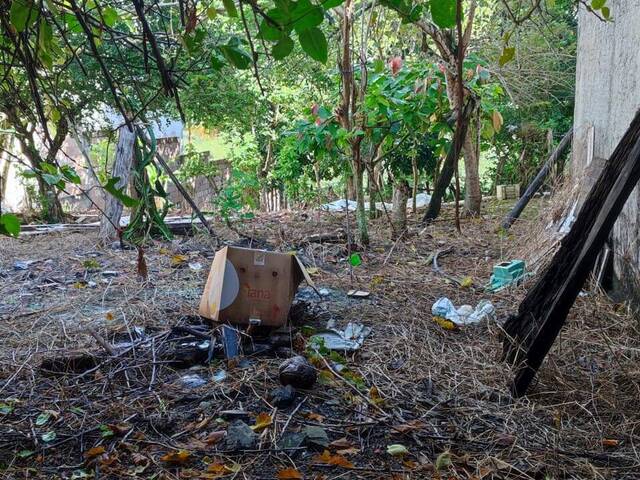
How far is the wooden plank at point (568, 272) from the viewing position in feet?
6.79

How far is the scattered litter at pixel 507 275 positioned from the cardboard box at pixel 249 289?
59.5 inches

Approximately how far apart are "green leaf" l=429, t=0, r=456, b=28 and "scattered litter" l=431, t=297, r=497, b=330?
6.90 ft

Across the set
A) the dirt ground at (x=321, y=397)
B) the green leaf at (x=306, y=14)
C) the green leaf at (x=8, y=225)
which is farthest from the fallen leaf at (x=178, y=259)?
the green leaf at (x=306, y=14)

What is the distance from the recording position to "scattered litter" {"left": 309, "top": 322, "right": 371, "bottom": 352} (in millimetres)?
2594

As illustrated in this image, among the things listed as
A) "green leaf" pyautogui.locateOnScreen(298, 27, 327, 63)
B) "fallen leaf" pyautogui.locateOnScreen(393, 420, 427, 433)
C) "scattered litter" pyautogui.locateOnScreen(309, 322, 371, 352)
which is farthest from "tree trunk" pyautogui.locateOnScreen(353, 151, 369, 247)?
"green leaf" pyautogui.locateOnScreen(298, 27, 327, 63)

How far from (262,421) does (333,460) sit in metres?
0.32

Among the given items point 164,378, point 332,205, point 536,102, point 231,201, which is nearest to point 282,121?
point 332,205

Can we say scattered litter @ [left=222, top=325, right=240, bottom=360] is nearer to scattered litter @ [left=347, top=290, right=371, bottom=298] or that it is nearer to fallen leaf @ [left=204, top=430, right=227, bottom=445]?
fallen leaf @ [left=204, top=430, right=227, bottom=445]

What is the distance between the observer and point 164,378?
90.2 inches

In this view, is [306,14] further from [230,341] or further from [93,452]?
[230,341]

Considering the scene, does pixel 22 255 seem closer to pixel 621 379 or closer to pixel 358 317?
pixel 358 317

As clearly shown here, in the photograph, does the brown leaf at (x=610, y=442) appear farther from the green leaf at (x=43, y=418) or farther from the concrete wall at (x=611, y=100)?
the green leaf at (x=43, y=418)

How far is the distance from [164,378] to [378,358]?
911mm

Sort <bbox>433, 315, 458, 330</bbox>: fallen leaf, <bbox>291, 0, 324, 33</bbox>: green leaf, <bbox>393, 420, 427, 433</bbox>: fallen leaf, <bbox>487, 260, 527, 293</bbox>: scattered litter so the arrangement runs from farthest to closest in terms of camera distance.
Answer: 1. <bbox>487, 260, 527, 293</bbox>: scattered litter
2. <bbox>433, 315, 458, 330</bbox>: fallen leaf
3. <bbox>393, 420, 427, 433</bbox>: fallen leaf
4. <bbox>291, 0, 324, 33</bbox>: green leaf
